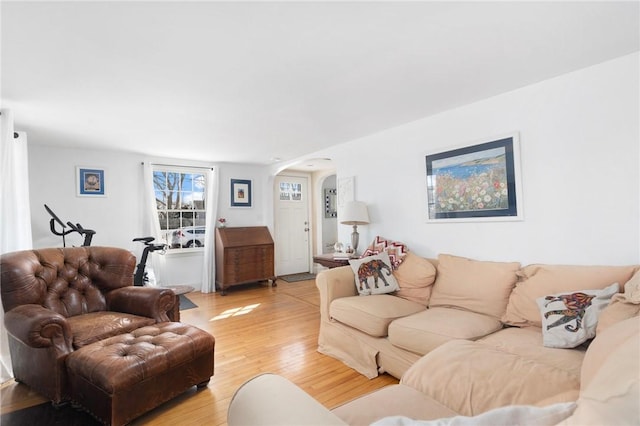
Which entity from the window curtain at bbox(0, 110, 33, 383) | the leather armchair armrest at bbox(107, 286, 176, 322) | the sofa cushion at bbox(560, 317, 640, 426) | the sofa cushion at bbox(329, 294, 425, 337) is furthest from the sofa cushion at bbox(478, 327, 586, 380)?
the window curtain at bbox(0, 110, 33, 383)

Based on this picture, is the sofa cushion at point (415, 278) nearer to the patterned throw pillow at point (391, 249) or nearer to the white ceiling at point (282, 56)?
the patterned throw pillow at point (391, 249)

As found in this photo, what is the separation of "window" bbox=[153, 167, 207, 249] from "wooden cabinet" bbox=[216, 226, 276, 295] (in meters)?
0.49

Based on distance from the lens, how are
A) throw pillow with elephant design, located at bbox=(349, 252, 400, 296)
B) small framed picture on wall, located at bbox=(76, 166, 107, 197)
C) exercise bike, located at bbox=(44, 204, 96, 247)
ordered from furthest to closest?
small framed picture on wall, located at bbox=(76, 166, 107, 197) → exercise bike, located at bbox=(44, 204, 96, 247) → throw pillow with elephant design, located at bbox=(349, 252, 400, 296)

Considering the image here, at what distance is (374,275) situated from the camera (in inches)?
115

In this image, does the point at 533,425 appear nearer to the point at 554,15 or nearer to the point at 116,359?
the point at 554,15

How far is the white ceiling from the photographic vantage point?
1556 mm

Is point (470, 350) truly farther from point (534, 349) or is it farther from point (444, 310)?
point (444, 310)

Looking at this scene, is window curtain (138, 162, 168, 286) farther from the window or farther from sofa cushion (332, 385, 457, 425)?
sofa cushion (332, 385, 457, 425)

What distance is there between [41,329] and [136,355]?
1.98 feet

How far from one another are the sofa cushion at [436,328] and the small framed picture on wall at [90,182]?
448cm

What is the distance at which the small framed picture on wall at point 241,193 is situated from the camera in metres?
5.76

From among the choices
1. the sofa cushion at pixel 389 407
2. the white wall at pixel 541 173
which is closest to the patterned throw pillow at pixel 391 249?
the white wall at pixel 541 173

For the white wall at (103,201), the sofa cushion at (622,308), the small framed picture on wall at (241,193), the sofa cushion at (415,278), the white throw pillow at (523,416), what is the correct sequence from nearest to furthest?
the white throw pillow at (523,416) < the sofa cushion at (622,308) < the sofa cushion at (415,278) < the white wall at (103,201) < the small framed picture on wall at (241,193)

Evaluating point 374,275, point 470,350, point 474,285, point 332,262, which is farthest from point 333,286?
point 470,350
